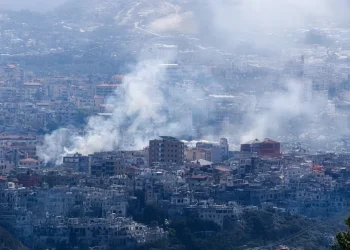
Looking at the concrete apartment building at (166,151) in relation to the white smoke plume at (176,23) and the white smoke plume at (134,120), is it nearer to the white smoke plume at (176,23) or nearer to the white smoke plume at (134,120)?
the white smoke plume at (134,120)

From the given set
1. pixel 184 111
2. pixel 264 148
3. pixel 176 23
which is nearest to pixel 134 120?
pixel 184 111

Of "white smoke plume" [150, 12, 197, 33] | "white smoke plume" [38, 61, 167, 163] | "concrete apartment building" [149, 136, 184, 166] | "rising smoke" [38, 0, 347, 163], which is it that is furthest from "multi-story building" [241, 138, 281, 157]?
"white smoke plume" [150, 12, 197, 33]

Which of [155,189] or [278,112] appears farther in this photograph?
[278,112]

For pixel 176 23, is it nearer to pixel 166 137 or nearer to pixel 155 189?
pixel 166 137

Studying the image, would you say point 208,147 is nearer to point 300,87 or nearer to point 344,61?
point 300,87

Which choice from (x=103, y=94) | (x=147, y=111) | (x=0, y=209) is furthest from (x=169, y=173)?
(x=103, y=94)

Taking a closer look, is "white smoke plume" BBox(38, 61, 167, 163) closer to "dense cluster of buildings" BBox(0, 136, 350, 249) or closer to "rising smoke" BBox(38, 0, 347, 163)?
"rising smoke" BBox(38, 0, 347, 163)

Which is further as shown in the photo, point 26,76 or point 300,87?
point 26,76

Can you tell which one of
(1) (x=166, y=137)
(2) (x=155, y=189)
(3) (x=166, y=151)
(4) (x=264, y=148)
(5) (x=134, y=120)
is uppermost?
(5) (x=134, y=120)

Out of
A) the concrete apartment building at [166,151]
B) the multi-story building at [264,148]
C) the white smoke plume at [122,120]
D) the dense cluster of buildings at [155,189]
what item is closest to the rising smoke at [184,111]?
the white smoke plume at [122,120]
